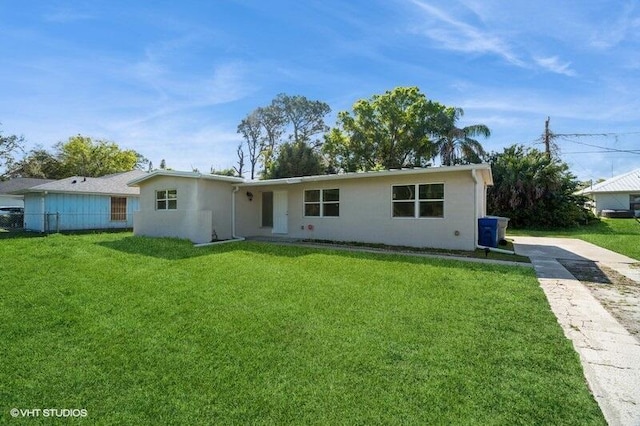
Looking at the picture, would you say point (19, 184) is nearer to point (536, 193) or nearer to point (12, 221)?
point (12, 221)

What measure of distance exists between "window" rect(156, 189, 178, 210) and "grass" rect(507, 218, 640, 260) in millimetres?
16102

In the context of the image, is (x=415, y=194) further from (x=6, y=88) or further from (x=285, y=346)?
(x=6, y=88)

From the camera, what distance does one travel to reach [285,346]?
3.66m

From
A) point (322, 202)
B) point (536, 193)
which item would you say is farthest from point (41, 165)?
point (536, 193)

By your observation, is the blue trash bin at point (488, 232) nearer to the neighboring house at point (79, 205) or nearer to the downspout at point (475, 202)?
the downspout at point (475, 202)

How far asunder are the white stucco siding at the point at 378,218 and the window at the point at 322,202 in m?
0.17

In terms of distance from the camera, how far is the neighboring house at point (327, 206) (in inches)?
418

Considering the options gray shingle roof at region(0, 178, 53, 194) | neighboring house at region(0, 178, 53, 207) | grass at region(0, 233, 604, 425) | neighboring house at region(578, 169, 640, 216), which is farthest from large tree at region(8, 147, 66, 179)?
neighboring house at region(578, 169, 640, 216)

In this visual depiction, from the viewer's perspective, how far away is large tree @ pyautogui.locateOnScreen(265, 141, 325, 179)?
23.7 metres

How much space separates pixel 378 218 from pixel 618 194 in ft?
78.7

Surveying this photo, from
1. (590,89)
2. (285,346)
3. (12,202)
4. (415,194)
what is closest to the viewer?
(285,346)

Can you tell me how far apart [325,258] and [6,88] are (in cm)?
1626

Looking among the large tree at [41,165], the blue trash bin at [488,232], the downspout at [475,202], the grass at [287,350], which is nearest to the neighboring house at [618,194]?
the blue trash bin at [488,232]

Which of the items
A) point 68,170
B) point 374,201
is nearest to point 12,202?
point 68,170
